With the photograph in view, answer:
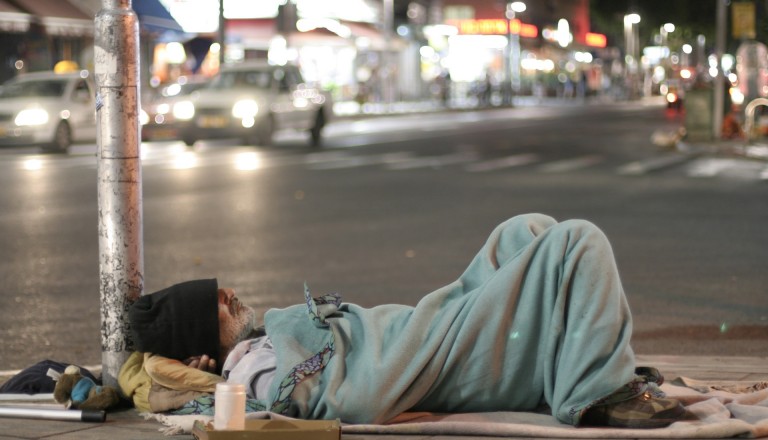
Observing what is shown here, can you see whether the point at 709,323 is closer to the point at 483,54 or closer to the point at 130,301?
the point at 130,301

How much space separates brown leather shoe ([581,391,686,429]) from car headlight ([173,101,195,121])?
23.2 m

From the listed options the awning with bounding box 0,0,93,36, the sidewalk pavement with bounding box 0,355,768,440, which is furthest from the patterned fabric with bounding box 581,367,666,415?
the awning with bounding box 0,0,93,36

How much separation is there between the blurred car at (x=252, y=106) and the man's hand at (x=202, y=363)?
72.7 feet

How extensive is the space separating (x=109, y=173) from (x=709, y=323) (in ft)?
13.6

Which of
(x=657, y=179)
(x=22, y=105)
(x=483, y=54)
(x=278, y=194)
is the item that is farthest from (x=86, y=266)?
(x=483, y=54)

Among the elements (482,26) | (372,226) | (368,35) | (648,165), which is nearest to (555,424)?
(372,226)

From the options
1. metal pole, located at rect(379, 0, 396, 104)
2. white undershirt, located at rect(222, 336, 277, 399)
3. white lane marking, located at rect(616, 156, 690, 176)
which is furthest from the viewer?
metal pole, located at rect(379, 0, 396, 104)

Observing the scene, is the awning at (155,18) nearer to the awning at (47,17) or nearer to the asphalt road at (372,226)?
the awning at (47,17)

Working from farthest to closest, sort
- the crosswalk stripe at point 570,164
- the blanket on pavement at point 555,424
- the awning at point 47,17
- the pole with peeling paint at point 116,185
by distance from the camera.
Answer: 1. the awning at point 47,17
2. the crosswalk stripe at point 570,164
3. the pole with peeling paint at point 116,185
4. the blanket on pavement at point 555,424

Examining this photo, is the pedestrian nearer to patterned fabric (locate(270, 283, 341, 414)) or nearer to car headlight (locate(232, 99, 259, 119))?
patterned fabric (locate(270, 283, 341, 414))

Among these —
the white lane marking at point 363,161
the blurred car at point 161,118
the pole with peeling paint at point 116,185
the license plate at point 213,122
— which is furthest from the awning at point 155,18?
the pole with peeling paint at point 116,185

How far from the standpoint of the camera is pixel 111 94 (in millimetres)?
5199

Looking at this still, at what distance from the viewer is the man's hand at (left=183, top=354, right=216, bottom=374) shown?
4940 millimetres

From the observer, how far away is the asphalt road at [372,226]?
828cm
